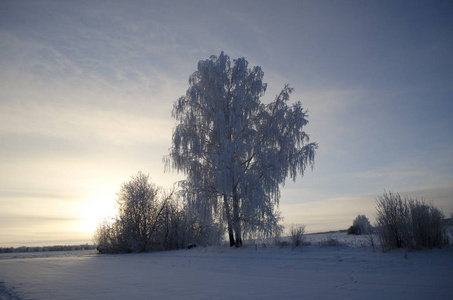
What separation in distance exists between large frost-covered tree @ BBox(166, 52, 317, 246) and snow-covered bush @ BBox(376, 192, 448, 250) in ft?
18.8

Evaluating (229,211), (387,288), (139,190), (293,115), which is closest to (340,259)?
(387,288)

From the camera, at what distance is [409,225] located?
9469mm

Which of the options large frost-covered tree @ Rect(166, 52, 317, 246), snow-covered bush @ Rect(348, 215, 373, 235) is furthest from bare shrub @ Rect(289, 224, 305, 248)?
snow-covered bush @ Rect(348, 215, 373, 235)

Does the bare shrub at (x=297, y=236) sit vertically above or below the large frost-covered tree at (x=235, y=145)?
below

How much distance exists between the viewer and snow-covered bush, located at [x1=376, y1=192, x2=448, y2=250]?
30.0ft

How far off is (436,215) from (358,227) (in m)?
14.4

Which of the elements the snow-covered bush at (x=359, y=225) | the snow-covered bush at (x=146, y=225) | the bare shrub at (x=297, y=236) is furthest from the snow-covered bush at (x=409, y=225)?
the snow-covered bush at (x=359, y=225)

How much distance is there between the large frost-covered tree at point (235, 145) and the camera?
15.0m

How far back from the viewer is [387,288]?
4969 mm

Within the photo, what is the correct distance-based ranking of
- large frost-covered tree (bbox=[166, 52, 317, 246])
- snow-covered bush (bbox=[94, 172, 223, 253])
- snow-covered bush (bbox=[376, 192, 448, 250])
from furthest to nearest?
1. snow-covered bush (bbox=[94, 172, 223, 253])
2. large frost-covered tree (bbox=[166, 52, 317, 246])
3. snow-covered bush (bbox=[376, 192, 448, 250])

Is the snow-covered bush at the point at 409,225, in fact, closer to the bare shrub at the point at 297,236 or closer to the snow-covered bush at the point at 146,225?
the bare shrub at the point at 297,236

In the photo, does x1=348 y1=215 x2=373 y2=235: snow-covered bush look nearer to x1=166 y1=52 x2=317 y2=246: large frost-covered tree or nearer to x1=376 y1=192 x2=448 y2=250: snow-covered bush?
x1=166 y1=52 x2=317 y2=246: large frost-covered tree

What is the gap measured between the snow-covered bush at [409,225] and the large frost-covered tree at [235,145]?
5.72m

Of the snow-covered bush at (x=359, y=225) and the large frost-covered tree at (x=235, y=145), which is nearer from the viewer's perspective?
the large frost-covered tree at (x=235, y=145)
